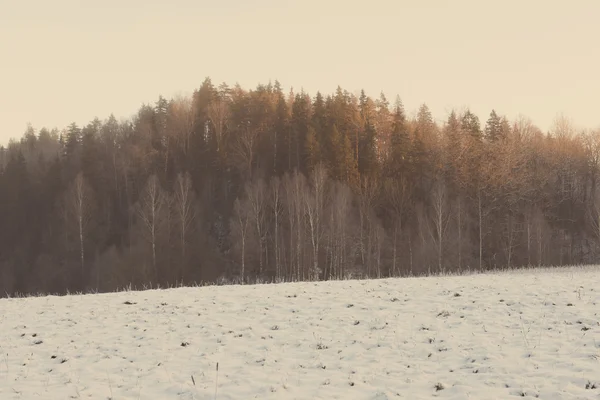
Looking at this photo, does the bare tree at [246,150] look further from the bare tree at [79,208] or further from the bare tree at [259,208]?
the bare tree at [79,208]

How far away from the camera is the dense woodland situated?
4678 centimetres

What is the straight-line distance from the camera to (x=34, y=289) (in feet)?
177

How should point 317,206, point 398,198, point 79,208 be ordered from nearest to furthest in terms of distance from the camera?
1. point 317,206
2. point 398,198
3. point 79,208

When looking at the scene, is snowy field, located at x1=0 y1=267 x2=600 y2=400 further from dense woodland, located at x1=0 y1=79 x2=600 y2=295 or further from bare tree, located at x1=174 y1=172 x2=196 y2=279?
bare tree, located at x1=174 y1=172 x2=196 y2=279

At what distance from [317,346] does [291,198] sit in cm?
3651

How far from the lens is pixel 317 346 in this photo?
35.3 ft

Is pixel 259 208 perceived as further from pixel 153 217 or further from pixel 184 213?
pixel 153 217

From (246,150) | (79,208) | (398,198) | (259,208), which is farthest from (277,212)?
(79,208)

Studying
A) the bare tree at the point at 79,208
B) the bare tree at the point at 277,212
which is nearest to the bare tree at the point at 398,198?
the bare tree at the point at 277,212

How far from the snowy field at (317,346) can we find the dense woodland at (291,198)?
951 inches

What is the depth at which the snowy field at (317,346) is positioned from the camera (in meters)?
8.19

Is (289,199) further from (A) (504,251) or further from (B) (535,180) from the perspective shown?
(B) (535,180)

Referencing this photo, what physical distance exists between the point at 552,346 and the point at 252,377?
22.0 feet

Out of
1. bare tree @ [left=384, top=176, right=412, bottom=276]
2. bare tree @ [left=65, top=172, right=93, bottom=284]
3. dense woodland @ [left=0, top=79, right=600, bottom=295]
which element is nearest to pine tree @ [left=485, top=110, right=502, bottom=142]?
dense woodland @ [left=0, top=79, right=600, bottom=295]
